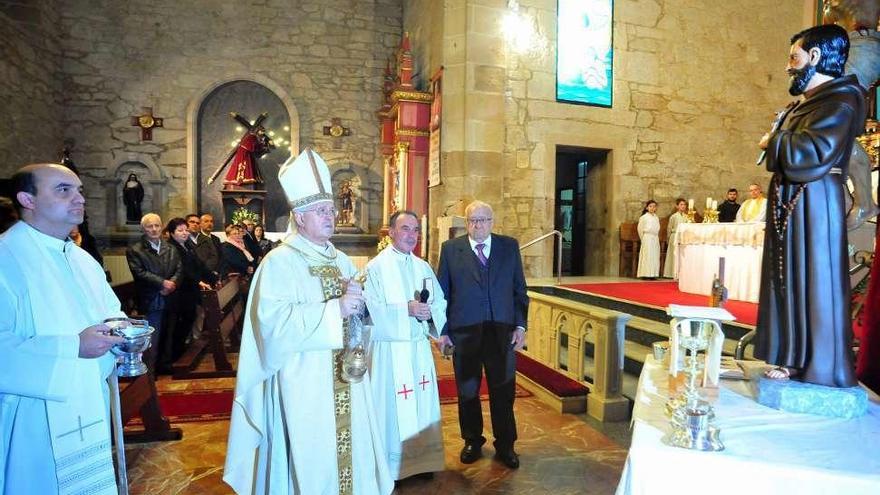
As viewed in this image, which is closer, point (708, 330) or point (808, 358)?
point (808, 358)

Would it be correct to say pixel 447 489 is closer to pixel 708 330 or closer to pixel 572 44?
pixel 708 330

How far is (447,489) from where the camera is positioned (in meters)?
3.04

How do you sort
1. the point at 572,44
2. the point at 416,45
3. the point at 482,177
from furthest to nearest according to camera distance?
the point at 416,45 → the point at 572,44 → the point at 482,177

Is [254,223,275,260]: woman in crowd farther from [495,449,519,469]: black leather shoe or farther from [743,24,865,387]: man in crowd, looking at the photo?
[743,24,865,387]: man in crowd

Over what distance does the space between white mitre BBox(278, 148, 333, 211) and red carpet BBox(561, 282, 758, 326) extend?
4842 millimetres

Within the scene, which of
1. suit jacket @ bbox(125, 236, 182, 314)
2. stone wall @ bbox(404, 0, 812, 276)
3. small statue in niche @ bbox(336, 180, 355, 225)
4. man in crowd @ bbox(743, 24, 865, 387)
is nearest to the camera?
man in crowd @ bbox(743, 24, 865, 387)

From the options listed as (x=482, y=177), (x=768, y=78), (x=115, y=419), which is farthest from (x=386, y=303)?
(x=768, y=78)

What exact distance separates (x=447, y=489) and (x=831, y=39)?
113 inches

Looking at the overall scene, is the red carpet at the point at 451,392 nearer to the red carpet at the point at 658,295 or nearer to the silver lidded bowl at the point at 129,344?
the red carpet at the point at 658,295

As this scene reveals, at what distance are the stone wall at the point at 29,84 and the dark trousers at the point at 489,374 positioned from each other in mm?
9059

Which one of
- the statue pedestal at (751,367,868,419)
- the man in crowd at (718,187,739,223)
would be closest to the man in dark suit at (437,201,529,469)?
the statue pedestal at (751,367,868,419)

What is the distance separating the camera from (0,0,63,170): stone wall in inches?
337

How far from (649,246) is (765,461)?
364 inches

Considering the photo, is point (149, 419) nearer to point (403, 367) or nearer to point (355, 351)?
point (403, 367)
